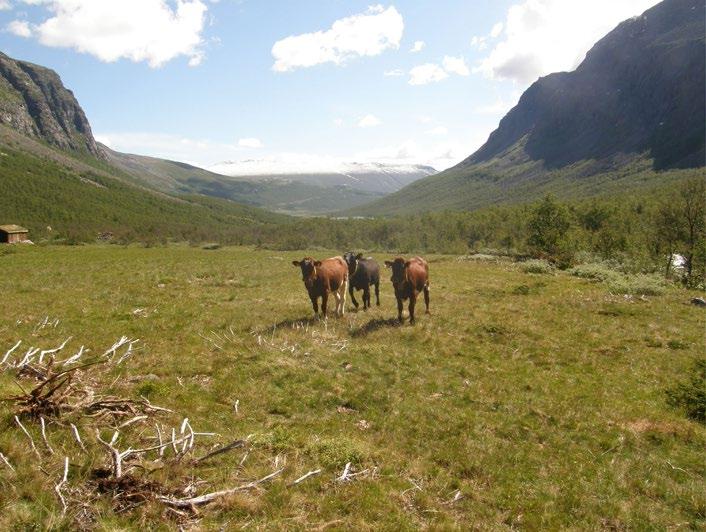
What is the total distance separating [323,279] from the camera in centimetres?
1716

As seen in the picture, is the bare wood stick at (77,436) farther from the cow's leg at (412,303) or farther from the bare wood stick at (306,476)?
the cow's leg at (412,303)

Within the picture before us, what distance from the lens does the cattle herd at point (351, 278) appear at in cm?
1689

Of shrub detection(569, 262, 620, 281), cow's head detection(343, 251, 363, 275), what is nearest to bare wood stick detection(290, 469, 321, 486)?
cow's head detection(343, 251, 363, 275)

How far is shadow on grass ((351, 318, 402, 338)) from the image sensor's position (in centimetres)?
1552

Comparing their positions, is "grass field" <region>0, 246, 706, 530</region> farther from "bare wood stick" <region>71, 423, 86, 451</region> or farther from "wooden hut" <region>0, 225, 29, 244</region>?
"wooden hut" <region>0, 225, 29, 244</region>

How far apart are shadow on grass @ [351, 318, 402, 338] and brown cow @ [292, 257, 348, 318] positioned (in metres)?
1.68

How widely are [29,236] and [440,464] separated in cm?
11274

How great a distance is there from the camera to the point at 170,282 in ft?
89.7

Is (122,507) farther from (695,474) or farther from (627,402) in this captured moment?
(627,402)

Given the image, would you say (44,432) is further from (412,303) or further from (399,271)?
(412,303)

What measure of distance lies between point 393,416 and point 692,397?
7795 millimetres

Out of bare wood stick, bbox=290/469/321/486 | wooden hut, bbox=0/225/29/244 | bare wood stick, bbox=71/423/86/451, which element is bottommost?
bare wood stick, bbox=290/469/321/486

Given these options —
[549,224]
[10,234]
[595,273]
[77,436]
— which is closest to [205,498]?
[77,436]

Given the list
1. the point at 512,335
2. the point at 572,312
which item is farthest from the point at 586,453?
the point at 572,312
